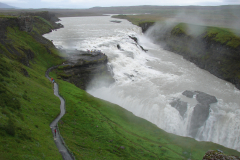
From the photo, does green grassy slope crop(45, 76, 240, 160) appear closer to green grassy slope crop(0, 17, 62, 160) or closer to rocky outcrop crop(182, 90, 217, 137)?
green grassy slope crop(0, 17, 62, 160)

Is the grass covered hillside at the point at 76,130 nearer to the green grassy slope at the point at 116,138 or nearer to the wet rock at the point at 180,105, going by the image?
the green grassy slope at the point at 116,138

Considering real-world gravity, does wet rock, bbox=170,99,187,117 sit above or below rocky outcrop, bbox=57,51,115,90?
below

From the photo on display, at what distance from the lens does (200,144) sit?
22.8 metres

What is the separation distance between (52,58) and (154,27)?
73.4 metres

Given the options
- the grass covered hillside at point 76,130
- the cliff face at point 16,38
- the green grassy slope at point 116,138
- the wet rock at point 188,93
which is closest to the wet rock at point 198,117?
the wet rock at point 188,93

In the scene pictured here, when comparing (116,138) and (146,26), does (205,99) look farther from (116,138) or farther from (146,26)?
(146,26)

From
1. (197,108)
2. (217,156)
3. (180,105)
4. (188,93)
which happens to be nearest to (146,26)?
(188,93)

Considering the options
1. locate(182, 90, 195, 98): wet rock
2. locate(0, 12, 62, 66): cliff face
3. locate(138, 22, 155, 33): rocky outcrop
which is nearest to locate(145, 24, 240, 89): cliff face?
locate(182, 90, 195, 98): wet rock

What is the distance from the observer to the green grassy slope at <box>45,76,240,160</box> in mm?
19375

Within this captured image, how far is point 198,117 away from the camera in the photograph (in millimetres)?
29828

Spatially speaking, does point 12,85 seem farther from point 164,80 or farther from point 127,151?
point 164,80

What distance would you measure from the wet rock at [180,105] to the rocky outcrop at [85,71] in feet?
54.4

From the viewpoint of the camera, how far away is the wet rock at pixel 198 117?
28922mm

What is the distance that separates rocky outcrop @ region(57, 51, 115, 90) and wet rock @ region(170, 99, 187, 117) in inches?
653
